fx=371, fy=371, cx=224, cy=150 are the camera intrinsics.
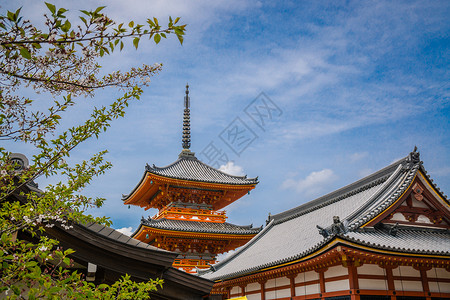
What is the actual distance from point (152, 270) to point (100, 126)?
102 inches

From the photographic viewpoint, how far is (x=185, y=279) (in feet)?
19.1

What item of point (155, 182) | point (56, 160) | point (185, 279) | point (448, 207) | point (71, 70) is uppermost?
point (155, 182)

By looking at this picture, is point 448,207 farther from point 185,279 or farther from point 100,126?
point 100,126

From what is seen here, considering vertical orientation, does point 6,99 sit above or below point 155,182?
below

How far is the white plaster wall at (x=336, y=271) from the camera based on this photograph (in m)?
11.2

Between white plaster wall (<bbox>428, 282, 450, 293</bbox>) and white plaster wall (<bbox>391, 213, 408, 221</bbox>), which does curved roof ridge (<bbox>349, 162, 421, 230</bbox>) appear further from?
white plaster wall (<bbox>428, 282, 450, 293</bbox>)

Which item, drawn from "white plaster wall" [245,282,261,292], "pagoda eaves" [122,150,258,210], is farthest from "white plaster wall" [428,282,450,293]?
"pagoda eaves" [122,150,258,210]

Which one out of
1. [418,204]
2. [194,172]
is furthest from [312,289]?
[194,172]

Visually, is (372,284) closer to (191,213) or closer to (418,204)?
(418,204)

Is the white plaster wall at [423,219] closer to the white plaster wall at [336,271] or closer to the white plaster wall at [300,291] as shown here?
the white plaster wall at [336,271]

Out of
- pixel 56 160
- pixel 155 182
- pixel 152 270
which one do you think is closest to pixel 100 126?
pixel 56 160

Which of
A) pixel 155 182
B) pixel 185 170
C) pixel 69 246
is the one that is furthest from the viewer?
pixel 185 170

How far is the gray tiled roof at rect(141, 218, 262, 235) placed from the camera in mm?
21781

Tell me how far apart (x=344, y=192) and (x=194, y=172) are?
11134 millimetres
